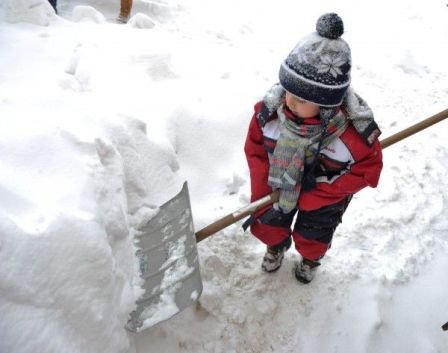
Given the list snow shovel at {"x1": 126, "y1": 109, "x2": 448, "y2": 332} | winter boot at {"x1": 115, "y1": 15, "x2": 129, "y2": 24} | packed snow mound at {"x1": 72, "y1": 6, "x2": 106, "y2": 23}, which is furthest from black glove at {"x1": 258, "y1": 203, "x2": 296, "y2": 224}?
winter boot at {"x1": 115, "y1": 15, "x2": 129, "y2": 24}

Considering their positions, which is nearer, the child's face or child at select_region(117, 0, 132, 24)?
the child's face

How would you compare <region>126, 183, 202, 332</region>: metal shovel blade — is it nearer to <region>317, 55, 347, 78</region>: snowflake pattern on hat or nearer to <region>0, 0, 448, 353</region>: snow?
<region>0, 0, 448, 353</region>: snow

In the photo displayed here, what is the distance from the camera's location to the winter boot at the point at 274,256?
2100 millimetres

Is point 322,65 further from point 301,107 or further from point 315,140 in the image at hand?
point 315,140

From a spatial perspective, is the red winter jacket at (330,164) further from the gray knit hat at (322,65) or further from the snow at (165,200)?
the snow at (165,200)

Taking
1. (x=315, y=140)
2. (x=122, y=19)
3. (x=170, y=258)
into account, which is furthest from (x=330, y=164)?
(x=122, y=19)

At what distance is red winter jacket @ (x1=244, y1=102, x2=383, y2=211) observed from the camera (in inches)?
62.0

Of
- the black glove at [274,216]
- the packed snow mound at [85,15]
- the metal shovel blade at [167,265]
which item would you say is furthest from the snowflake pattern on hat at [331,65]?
the packed snow mound at [85,15]

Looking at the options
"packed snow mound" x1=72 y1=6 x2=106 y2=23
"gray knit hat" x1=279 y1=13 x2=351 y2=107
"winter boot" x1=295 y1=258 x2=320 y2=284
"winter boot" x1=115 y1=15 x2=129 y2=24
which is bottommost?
"winter boot" x1=115 y1=15 x2=129 y2=24

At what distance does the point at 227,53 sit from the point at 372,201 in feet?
6.77

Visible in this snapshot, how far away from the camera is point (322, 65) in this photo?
4.58 ft

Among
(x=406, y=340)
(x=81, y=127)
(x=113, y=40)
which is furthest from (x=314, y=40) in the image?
(x=113, y=40)

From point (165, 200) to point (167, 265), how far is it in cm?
58

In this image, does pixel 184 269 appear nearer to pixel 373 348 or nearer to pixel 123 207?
pixel 123 207
